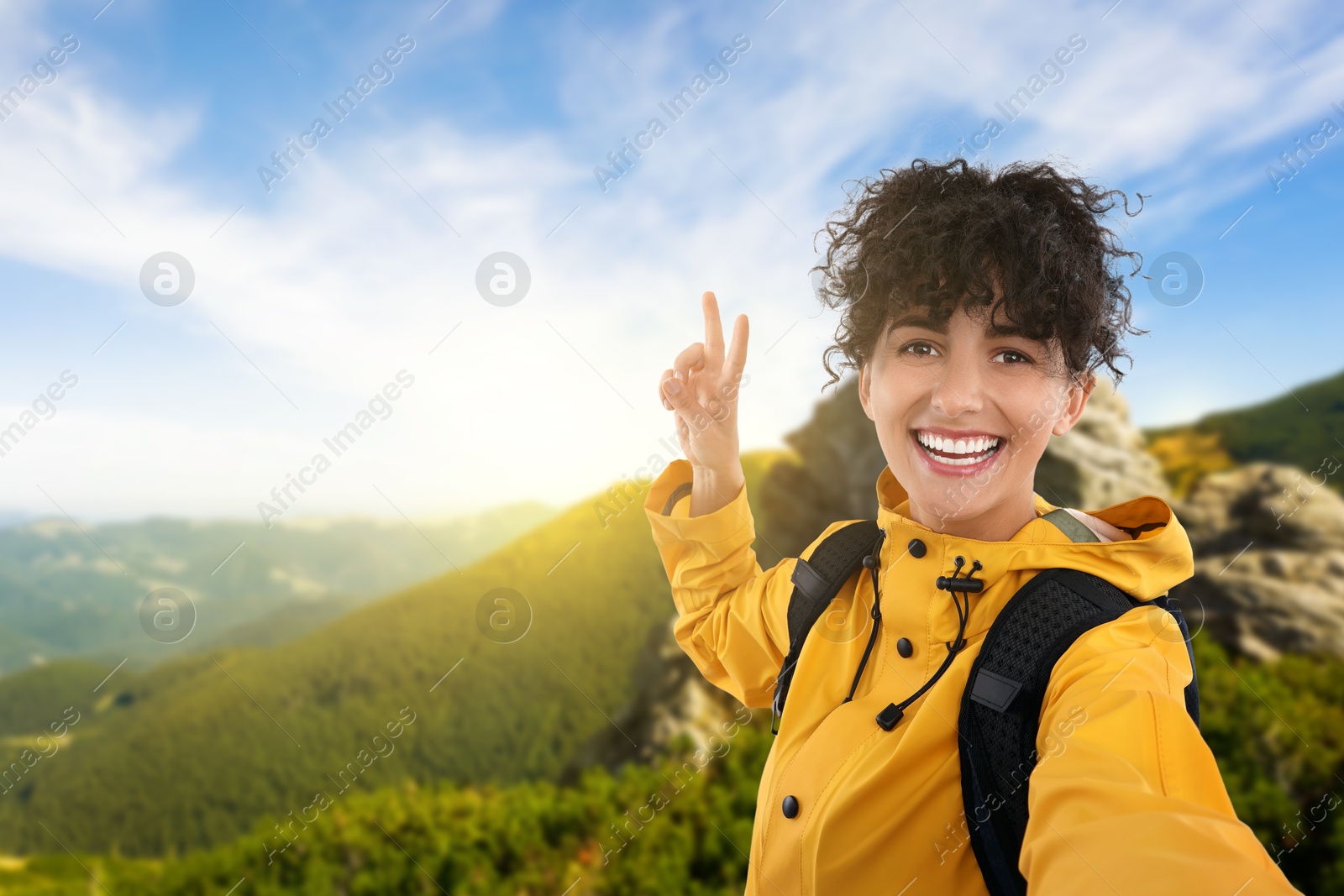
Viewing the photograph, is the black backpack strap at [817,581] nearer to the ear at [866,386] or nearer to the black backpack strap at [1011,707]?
the ear at [866,386]

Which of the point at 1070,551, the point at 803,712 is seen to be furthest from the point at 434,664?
the point at 1070,551

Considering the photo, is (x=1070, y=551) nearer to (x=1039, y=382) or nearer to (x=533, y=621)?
(x=1039, y=382)

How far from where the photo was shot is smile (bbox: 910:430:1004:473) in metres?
1.52

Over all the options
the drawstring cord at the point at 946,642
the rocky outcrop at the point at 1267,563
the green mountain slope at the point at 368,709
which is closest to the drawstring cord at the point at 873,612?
the drawstring cord at the point at 946,642

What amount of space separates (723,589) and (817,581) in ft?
1.29

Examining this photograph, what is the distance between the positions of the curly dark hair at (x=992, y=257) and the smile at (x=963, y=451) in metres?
0.23

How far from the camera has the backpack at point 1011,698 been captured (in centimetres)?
122

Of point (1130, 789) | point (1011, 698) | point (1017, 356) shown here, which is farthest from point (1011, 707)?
point (1017, 356)

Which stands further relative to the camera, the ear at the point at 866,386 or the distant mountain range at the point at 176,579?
the distant mountain range at the point at 176,579

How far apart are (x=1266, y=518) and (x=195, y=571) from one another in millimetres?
15518

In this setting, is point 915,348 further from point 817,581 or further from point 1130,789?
point 1130,789

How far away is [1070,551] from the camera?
138 cm

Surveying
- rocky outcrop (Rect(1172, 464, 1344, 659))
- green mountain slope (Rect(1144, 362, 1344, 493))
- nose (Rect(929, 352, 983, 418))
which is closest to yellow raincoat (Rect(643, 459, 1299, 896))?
nose (Rect(929, 352, 983, 418))

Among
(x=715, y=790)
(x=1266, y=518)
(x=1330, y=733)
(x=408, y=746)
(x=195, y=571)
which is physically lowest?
(x=1330, y=733)
